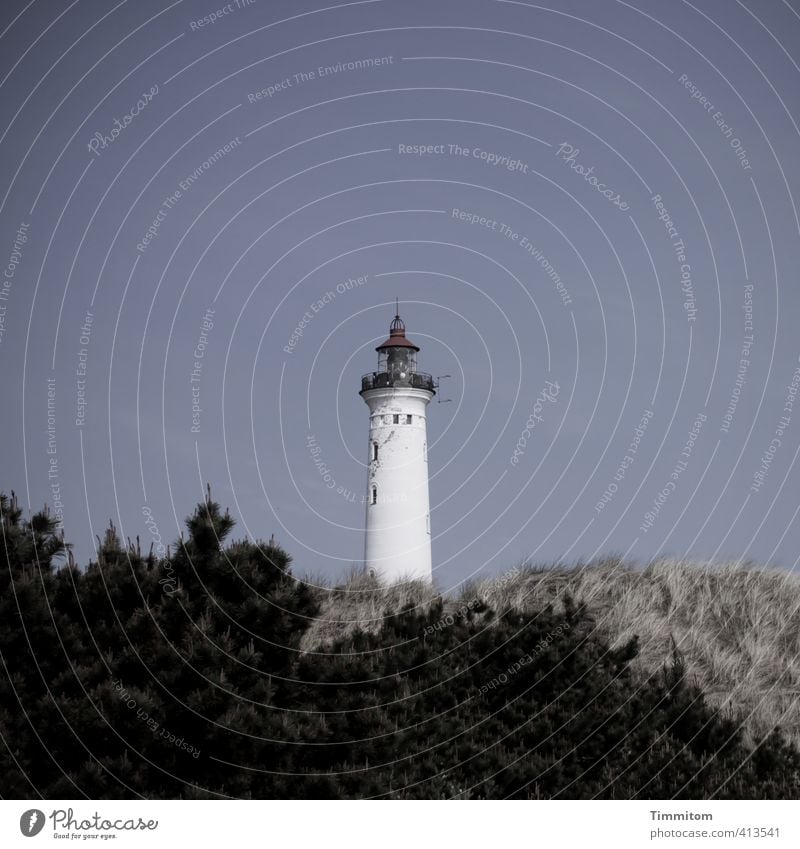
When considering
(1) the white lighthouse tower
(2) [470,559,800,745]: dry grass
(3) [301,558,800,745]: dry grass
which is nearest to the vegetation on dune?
(3) [301,558,800,745]: dry grass

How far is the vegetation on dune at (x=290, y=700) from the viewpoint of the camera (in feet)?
43.7

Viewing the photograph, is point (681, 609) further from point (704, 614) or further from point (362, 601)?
point (362, 601)

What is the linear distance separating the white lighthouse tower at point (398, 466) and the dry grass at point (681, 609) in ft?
26.9

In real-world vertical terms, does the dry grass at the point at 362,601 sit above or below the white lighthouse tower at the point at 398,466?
below

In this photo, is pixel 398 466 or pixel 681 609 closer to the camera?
pixel 681 609

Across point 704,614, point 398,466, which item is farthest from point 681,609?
point 398,466

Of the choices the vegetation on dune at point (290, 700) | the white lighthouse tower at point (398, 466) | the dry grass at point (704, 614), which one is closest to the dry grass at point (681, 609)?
the dry grass at point (704, 614)

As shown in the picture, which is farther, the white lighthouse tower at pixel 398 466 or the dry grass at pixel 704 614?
the white lighthouse tower at pixel 398 466

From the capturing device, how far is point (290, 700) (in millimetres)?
14898

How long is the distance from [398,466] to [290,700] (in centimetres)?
2014

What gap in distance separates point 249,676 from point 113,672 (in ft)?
5.78

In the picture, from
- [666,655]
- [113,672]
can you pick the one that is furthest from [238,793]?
[666,655]
